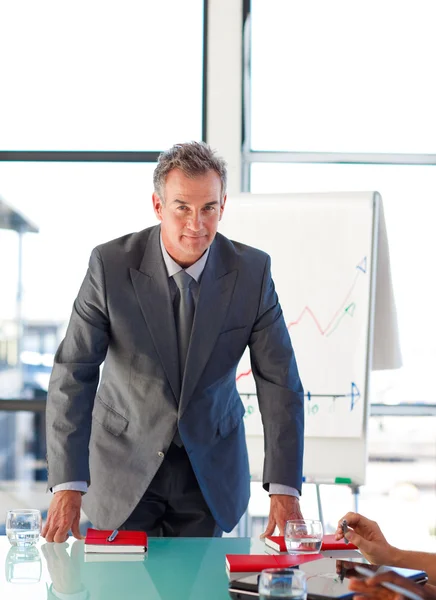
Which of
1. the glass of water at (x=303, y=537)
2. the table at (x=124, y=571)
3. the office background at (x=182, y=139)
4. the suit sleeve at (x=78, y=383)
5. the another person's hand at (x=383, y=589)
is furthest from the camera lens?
the office background at (x=182, y=139)

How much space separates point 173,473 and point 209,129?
2360 millimetres

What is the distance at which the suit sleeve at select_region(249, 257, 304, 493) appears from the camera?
6.84ft

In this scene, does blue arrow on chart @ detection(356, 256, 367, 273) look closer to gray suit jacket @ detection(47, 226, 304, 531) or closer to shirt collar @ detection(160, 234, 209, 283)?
gray suit jacket @ detection(47, 226, 304, 531)

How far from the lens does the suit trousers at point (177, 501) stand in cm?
218

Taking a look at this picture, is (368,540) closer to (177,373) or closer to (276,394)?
(276,394)

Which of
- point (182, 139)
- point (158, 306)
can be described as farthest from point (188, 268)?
point (182, 139)

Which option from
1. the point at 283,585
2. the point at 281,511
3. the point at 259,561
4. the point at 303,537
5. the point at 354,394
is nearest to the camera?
the point at 283,585

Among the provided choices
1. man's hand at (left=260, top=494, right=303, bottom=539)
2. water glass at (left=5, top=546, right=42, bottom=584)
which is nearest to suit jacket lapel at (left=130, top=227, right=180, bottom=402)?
man's hand at (left=260, top=494, right=303, bottom=539)

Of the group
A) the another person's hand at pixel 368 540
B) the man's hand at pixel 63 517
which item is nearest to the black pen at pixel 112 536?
the man's hand at pixel 63 517

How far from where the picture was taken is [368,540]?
67.6 inches

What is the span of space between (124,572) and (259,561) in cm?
28

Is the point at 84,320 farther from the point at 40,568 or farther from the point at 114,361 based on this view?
the point at 40,568

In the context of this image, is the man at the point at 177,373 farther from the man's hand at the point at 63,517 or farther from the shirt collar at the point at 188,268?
the man's hand at the point at 63,517

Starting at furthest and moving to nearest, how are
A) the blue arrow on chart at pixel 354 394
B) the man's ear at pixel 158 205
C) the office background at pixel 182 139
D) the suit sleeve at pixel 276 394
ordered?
the office background at pixel 182 139
the blue arrow on chart at pixel 354 394
the man's ear at pixel 158 205
the suit sleeve at pixel 276 394
